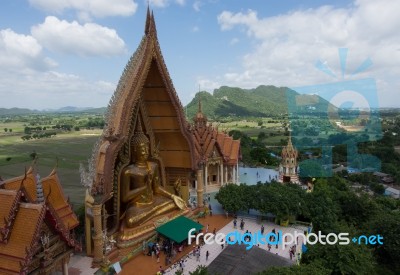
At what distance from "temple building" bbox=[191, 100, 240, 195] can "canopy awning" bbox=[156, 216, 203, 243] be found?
11.4 m

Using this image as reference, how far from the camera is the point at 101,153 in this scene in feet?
52.9

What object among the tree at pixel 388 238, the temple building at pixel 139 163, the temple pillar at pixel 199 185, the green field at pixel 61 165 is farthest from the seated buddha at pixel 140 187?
the green field at pixel 61 165

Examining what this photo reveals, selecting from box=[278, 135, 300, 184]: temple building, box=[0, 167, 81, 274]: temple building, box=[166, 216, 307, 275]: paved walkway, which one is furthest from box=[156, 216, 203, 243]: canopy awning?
box=[278, 135, 300, 184]: temple building

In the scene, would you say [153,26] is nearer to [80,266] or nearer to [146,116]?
[146,116]

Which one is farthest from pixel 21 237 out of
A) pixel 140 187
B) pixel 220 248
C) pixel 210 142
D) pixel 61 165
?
pixel 61 165

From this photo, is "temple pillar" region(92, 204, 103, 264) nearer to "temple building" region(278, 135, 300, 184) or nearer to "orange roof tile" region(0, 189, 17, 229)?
"orange roof tile" region(0, 189, 17, 229)

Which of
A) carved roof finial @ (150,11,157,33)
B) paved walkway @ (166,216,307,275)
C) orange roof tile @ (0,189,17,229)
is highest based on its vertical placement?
carved roof finial @ (150,11,157,33)

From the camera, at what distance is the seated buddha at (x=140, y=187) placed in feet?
58.7

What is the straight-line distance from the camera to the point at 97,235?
1544 cm

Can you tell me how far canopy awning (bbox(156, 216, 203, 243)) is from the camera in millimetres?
17781

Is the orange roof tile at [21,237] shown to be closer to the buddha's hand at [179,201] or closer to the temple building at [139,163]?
the temple building at [139,163]

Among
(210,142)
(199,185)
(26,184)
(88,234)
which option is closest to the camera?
(26,184)

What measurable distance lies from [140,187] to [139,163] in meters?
1.38

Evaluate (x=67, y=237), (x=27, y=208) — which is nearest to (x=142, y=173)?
(x=67, y=237)
